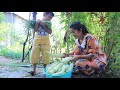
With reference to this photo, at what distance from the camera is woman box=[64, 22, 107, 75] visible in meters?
4.26

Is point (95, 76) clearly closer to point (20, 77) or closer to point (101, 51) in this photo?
point (101, 51)

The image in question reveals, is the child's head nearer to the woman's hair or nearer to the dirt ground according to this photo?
the woman's hair

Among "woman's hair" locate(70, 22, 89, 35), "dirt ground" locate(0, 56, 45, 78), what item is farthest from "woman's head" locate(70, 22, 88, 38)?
"dirt ground" locate(0, 56, 45, 78)

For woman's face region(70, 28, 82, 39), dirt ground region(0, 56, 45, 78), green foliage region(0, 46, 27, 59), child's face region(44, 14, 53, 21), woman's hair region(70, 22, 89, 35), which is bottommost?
dirt ground region(0, 56, 45, 78)

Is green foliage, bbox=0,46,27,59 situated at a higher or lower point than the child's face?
lower

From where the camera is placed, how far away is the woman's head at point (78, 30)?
430cm

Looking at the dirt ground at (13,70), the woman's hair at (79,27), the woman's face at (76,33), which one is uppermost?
the woman's hair at (79,27)

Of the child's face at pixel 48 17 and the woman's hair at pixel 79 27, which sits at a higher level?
the child's face at pixel 48 17

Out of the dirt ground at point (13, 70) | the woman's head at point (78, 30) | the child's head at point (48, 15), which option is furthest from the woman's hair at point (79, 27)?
the dirt ground at point (13, 70)

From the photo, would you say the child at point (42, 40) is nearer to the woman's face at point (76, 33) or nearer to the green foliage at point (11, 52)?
the green foliage at point (11, 52)

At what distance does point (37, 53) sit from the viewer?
434cm

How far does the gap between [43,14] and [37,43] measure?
1.39ft
